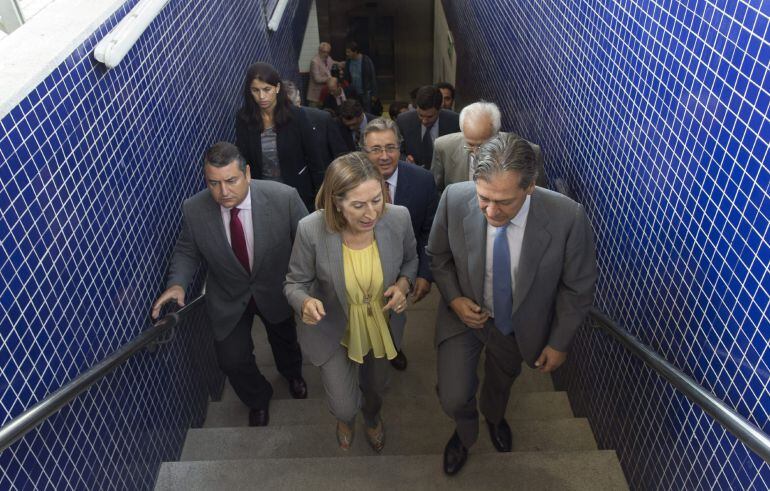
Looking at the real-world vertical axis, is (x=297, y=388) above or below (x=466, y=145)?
below

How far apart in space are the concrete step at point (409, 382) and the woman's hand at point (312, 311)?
60.3 inches

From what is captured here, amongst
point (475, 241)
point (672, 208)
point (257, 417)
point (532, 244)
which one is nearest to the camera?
point (672, 208)

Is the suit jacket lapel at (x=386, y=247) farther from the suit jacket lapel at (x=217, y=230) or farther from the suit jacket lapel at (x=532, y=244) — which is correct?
the suit jacket lapel at (x=217, y=230)

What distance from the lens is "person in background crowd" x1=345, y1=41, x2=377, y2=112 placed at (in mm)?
8391

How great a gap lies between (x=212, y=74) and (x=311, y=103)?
4848mm

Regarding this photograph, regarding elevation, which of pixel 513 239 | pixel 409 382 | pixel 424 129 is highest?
pixel 513 239

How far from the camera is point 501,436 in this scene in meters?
3.56

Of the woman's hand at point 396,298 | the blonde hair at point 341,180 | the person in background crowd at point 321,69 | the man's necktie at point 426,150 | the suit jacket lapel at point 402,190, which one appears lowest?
the person in background crowd at point 321,69

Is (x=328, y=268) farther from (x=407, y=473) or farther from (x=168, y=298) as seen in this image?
(x=407, y=473)

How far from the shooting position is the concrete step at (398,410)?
12.9ft

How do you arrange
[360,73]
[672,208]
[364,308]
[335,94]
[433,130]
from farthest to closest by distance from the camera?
[360,73], [335,94], [433,130], [364,308], [672,208]

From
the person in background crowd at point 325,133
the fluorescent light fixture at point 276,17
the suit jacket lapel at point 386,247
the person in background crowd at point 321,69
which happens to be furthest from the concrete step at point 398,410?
the person in background crowd at point 321,69

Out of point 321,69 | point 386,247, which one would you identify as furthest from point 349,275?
point 321,69

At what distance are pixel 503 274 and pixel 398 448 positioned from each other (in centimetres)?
136
